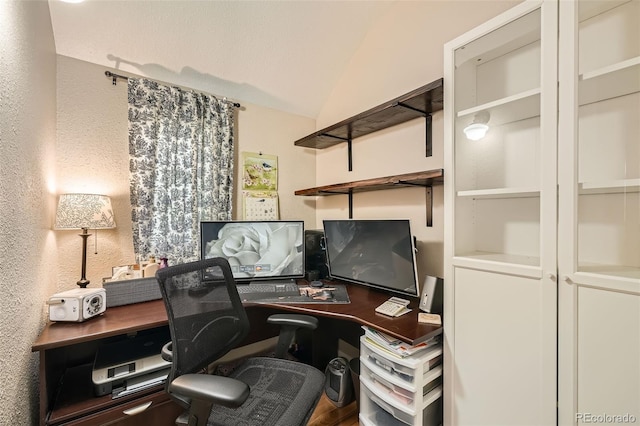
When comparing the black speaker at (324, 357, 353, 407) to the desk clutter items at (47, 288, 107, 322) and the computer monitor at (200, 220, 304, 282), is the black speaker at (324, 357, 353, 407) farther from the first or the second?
the desk clutter items at (47, 288, 107, 322)

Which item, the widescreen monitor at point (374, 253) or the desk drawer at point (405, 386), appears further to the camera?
the widescreen monitor at point (374, 253)

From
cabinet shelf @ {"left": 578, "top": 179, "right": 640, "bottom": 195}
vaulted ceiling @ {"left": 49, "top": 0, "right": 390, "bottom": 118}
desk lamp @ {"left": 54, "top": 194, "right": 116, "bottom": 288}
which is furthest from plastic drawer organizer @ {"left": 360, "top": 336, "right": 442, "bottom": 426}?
vaulted ceiling @ {"left": 49, "top": 0, "right": 390, "bottom": 118}

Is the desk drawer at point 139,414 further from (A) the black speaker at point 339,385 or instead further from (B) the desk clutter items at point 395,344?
(B) the desk clutter items at point 395,344

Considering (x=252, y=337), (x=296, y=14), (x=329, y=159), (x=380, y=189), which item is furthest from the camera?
(x=329, y=159)

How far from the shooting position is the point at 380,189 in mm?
2092

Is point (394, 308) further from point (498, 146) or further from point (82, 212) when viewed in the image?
point (82, 212)

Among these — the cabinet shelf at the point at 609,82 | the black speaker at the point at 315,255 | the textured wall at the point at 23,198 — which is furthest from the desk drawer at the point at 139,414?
the cabinet shelf at the point at 609,82

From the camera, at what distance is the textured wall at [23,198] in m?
0.87

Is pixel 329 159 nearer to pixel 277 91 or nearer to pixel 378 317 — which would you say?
pixel 277 91

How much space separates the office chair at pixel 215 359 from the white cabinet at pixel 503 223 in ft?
2.37

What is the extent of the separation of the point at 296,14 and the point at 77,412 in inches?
101

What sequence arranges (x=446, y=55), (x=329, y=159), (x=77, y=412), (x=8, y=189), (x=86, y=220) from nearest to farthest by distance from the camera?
(x=8, y=189), (x=77, y=412), (x=446, y=55), (x=86, y=220), (x=329, y=159)

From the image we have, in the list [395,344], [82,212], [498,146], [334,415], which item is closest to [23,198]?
[82,212]

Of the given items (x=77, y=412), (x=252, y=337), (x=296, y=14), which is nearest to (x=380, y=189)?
(x=296, y=14)
